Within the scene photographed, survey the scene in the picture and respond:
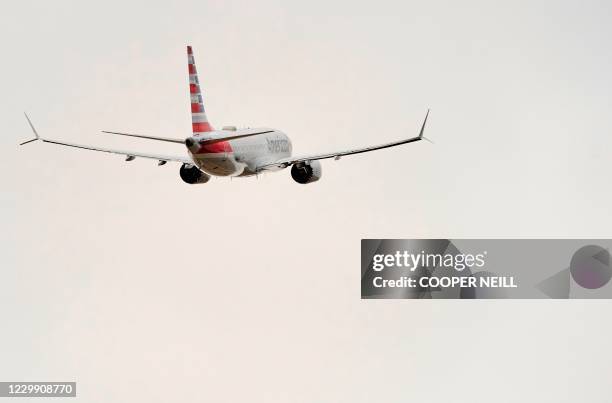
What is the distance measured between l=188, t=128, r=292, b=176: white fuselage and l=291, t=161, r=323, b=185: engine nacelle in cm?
184

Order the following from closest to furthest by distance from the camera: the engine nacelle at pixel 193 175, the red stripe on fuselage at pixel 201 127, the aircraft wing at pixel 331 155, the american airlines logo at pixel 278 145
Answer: the aircraft wing at pixel 331 155, the red stripe on fuselage at pixel 201 127, the engine nacelle at pixel 193 175, the american airlines logo at pixel 278 145

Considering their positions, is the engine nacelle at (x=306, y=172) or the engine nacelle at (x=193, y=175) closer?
the engine nacelle at (x=193, y=175)

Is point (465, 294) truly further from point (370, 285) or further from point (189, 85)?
point (189, 85)

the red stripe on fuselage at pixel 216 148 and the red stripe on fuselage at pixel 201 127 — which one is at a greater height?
the red stripe on fuselage at pixel 201 127

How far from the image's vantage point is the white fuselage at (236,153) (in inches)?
3669

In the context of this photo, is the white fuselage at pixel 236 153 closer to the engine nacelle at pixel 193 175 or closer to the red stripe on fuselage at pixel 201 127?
the red stripe on fuselage at pixel 201 127

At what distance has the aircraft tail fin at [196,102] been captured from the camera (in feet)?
318

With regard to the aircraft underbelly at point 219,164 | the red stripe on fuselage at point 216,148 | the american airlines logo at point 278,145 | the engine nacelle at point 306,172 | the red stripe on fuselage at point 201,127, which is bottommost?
the aircraft underbelly at point 219,164

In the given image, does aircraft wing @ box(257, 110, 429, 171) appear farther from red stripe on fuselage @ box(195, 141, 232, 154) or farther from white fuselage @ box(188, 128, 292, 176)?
red stripe on fuselage @ box(195, 141, 232, 154)

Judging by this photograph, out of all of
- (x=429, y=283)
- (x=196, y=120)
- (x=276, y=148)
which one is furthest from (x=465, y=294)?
(x=196, y=120)

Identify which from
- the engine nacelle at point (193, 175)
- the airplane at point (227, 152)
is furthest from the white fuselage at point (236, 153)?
the engine nacelle at point (193, 175)

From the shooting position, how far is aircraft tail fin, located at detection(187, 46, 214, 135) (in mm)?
97000

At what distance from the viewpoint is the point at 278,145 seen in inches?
4085

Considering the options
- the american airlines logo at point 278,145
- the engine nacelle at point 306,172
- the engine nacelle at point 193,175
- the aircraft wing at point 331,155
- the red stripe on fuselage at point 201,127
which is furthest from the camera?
the american airlines logo at point 278,145
